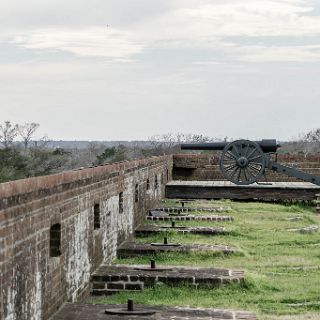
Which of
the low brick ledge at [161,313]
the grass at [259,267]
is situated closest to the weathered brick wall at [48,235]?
the low brick ledge at [161,313]

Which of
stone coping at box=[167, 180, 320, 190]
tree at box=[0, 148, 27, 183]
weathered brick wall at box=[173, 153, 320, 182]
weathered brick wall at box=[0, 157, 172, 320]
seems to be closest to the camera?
weathered brick wall at box=[0, 157, 172, 320]

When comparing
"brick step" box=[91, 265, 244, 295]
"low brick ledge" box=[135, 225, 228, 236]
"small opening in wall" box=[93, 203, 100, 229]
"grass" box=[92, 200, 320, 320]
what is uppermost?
"small opening in wall" box=[93, 203, 100, 229]

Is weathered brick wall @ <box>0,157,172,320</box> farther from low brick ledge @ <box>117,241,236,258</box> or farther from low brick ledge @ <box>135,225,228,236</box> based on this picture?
low brick ledge @ <box>135,225,228,236</box>

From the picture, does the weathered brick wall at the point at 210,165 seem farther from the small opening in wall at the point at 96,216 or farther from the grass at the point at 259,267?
the small opening in wall at the point at 96,216

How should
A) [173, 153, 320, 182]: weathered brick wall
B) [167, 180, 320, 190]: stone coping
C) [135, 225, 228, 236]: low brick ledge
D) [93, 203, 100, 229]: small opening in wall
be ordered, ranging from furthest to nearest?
[173, 153, 320, 182]: weathered brick wall
[167, 180, 320, 190]: stone coping
[135, 225, 228, 236]: low brick ledge
[93, 203, 100, 229]: small opening in wall

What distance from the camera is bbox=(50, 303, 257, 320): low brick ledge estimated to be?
8047 mm

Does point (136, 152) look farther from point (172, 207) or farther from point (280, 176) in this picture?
point (172, 207)

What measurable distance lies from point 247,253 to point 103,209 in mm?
3087

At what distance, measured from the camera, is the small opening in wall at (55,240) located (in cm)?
840

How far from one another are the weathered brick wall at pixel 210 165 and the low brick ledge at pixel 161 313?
1993 cm

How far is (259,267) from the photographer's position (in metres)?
12.5

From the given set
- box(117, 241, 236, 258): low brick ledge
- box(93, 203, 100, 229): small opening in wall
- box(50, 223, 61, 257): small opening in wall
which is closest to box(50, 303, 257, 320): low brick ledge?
box(50, 223, 61, 257): small opening in wall

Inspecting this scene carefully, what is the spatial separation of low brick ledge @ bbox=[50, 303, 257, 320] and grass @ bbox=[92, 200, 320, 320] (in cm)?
73

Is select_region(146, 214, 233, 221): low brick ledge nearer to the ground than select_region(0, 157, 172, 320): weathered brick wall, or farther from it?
nearer to the ground
